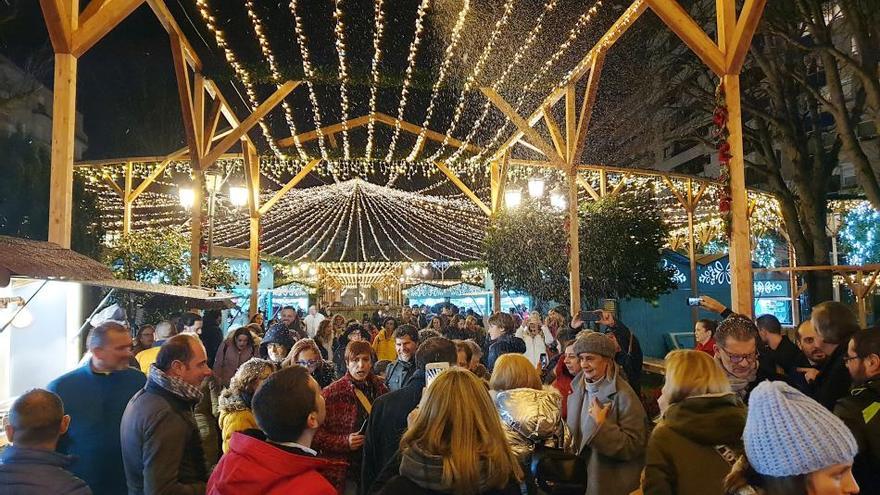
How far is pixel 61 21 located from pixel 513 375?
5.15 m

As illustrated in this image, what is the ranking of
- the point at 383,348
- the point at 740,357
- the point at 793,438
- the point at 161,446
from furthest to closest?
the point at 383,348 < the point at 740,357 < the point at 161,446 < the point at 793,438

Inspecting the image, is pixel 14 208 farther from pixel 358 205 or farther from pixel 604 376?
pixel 604 376

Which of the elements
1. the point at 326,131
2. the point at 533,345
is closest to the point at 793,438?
the point at 533,345

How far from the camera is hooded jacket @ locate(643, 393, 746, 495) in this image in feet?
9.22

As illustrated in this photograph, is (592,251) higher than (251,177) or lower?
lower

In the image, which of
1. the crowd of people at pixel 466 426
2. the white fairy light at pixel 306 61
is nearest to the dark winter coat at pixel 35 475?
the crowd of people at pixel 466 426

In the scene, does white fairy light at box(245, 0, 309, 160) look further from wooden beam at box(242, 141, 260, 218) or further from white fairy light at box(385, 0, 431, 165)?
white fairy light at box(385, 0, 431, 165)

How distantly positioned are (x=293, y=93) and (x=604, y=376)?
9.63 metres

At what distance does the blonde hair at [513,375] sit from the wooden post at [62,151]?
14.3 feet

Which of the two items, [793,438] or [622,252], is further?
[622,252]

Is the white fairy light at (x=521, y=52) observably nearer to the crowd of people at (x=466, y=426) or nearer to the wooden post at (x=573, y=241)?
the wooden post at (x=573, y=241)

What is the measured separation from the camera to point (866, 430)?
2.88 metres

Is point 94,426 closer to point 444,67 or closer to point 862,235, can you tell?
point 444,67

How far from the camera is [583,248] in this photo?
40.0ft
